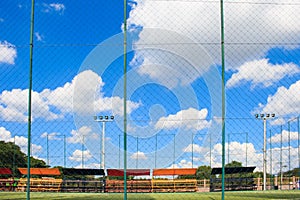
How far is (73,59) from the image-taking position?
36.9 feet

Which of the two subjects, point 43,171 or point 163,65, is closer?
point 163,65


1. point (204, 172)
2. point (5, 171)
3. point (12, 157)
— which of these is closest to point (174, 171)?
point (204, 172)

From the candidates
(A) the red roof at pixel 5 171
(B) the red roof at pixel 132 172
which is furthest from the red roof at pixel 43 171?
(B) the red roof at pixel 132 172

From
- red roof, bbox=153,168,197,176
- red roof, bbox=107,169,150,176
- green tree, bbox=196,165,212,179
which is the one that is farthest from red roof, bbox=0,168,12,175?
green tree, bbox=196,165,212,179

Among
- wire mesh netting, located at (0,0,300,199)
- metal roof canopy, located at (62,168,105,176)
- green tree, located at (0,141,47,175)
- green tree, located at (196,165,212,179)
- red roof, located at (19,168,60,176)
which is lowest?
green tree, located at (196,165,212,179)

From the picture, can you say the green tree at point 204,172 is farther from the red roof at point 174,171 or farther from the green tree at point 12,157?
the green tree at point 12,157

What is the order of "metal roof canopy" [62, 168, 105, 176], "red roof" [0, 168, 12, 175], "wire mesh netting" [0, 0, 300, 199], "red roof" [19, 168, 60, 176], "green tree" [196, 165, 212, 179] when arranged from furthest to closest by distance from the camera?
"green tree" [196, 165, 212, 179] → "red roof" [0, 168, 12, 175] → "red roof" [19, 168, 60, 176] → "metal roof canopy" [62, 168, 105, 176] → "wire mesh netting" [0, 0, 300, 199]

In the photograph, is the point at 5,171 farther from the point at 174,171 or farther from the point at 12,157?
the point at 174,171

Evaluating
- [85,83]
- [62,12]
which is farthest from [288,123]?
[62,12]

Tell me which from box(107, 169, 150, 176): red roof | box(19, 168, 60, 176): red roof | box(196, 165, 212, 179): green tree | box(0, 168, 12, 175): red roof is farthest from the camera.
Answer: box(196, 165, 212, 179): green tree

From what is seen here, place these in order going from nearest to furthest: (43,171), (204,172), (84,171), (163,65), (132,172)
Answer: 1. (163,65)
2. (84,171)
3. (132,172)
4. (43,171)
5. (204,172)

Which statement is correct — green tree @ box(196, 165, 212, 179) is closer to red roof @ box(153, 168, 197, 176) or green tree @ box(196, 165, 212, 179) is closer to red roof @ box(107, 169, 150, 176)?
red roof @ box(153, 168, 197, 176)

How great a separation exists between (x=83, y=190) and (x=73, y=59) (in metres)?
13.5

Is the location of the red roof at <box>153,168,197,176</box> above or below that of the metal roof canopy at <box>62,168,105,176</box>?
below
